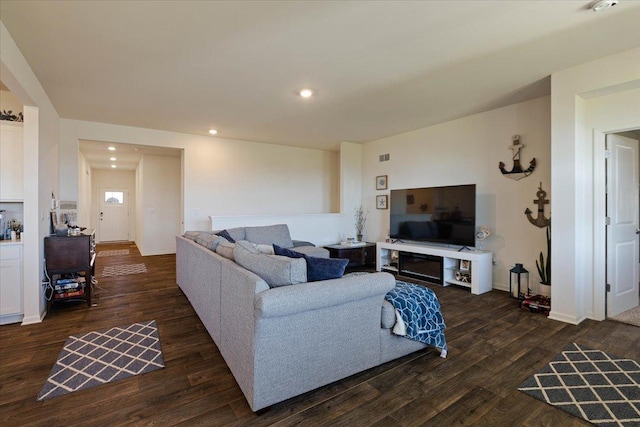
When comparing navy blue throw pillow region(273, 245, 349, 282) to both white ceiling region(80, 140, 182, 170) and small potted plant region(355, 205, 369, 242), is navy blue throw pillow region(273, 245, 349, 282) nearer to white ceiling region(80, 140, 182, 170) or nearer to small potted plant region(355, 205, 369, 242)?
small potted plant region(355, 205, 369, 242)

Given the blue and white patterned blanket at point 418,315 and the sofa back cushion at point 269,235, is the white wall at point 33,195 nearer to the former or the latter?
the sofa back cushion at point 269,235

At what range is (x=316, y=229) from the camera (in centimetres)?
650

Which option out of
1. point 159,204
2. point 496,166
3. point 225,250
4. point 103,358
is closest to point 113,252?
point 159,204

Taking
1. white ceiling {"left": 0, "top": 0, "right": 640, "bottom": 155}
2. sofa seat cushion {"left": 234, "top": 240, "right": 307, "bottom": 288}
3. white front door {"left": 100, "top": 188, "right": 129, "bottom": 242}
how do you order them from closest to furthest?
sofa seat cushion {"left": 234, "top": 240, "right": 307, "bottom": 288}
white ceiling {"left": 0, "top": 0, "right": 640, "bottom": 155}
white front door {"left": 100, "top": 188, "right": 129, "bottom": 242}

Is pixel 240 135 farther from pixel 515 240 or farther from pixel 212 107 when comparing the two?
pixel 515 240

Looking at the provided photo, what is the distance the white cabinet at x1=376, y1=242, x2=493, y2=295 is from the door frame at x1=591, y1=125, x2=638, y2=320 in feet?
3.93

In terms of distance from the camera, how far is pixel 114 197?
10.5m

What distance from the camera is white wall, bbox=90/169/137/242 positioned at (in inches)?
396

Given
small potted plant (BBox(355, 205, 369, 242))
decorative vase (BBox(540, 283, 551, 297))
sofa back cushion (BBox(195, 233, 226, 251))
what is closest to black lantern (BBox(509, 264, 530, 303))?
decorative vase (BBox(540, 283, 551, 297))

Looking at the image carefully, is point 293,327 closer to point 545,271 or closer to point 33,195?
point 33,195

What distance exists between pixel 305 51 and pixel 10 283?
379 centimetres

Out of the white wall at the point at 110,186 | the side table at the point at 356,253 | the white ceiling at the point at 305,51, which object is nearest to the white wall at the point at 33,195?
the white ceiling at the point at 305,51

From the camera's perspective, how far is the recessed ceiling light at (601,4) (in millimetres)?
2137

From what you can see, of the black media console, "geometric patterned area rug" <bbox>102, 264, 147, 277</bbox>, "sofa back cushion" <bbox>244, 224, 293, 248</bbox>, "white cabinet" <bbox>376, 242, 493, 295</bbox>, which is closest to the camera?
"white cabinet" <bbox>376, 242, 493, 295</bbox>
